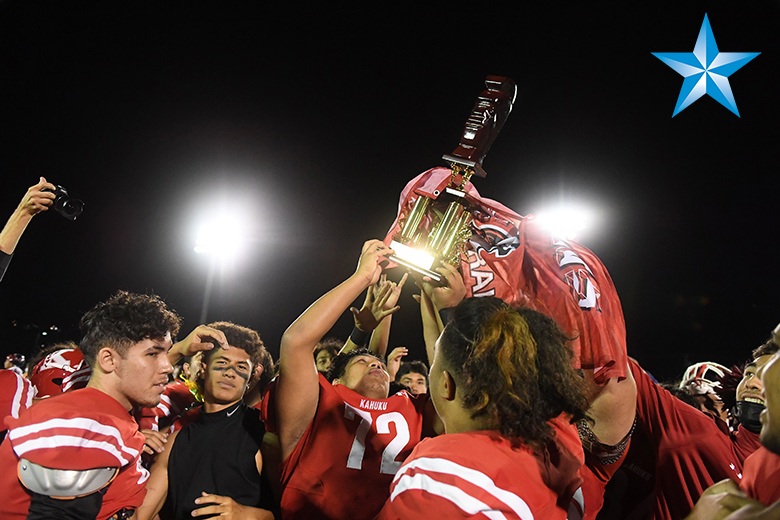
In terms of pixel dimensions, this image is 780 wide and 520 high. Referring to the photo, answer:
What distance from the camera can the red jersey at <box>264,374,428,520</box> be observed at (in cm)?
234

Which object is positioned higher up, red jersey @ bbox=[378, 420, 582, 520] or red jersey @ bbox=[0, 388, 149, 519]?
red jersey @ bbox=[378, 420, 582, 520]

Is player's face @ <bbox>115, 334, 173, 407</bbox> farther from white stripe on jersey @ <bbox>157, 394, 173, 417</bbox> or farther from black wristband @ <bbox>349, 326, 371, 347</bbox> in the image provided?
black wristband @ <bbox>349, 326, 371, 347</bbox>

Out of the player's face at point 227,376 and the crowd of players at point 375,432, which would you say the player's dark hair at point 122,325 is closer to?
the crowd of players at point 375,432

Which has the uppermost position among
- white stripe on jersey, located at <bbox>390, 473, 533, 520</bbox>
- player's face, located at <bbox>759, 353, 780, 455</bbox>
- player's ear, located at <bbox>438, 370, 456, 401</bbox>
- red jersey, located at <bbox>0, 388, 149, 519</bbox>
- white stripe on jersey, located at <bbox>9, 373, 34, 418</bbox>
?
player's face, located at <bbox>759, 353, 780, 455</bbox>

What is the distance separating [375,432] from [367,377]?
0.77 meters

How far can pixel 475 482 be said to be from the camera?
4.52 ft

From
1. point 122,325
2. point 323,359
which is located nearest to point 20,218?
point 122,325

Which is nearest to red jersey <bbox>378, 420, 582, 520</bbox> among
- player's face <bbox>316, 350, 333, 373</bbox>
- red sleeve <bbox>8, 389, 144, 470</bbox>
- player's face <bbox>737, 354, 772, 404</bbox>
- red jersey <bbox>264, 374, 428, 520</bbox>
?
red jersey <bbox>264, 374, 428, 520</bbox>

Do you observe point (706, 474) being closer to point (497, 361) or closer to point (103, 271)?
point (497, 361)

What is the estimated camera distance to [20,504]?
2139 mm

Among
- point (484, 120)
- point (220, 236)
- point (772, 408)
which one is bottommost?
point (220, 236)

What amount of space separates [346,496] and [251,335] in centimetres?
122

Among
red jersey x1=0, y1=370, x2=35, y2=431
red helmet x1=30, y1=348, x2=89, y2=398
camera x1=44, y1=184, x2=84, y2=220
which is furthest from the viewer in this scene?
red helmet x1=30, y1=348, x2=89, y2=398

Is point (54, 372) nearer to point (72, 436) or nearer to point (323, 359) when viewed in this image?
point (323, 359)
